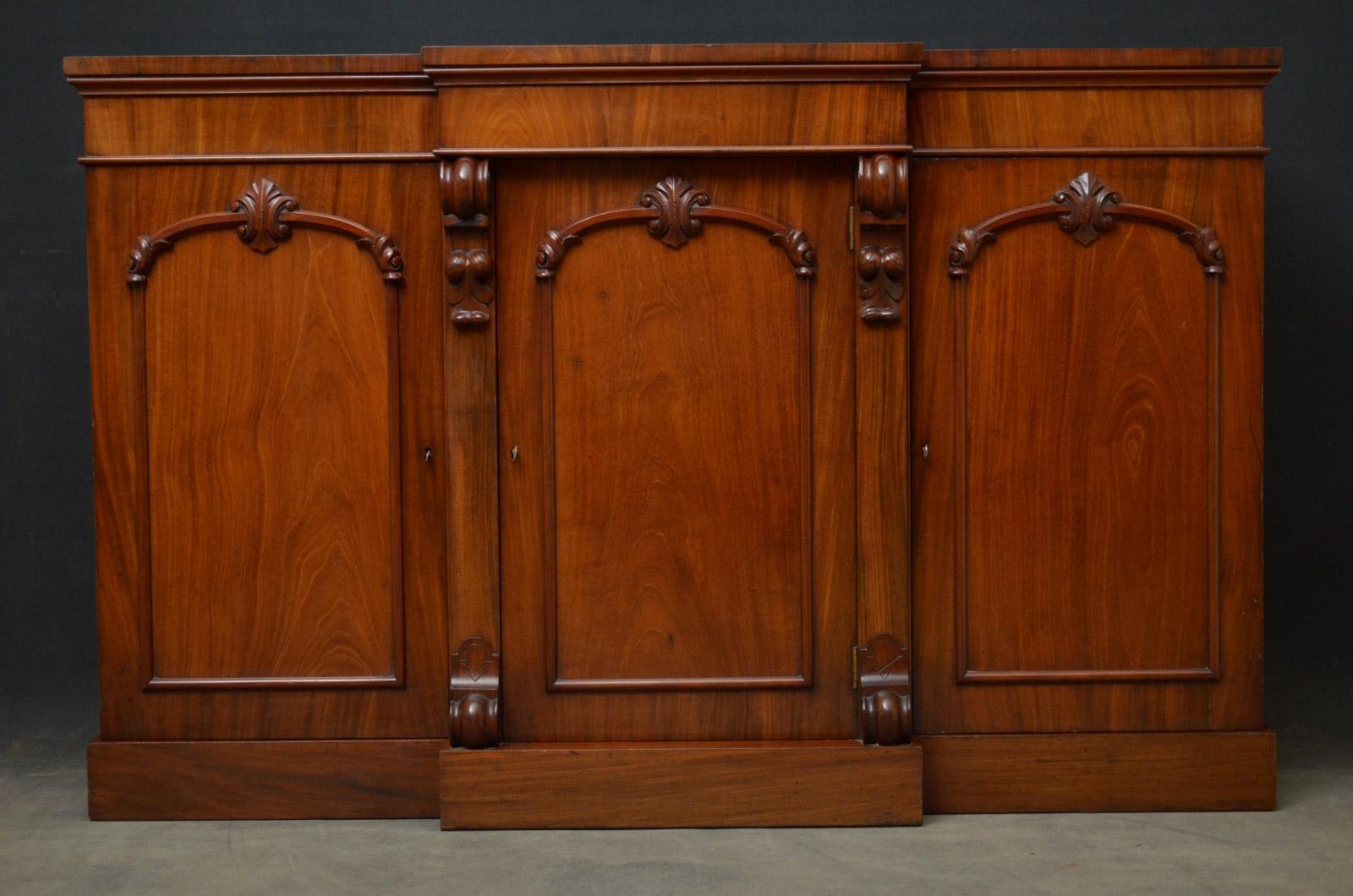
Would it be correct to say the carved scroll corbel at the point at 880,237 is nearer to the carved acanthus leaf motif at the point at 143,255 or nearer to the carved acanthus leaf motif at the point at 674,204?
the carved acanthus leaf motif at the point at 674,204

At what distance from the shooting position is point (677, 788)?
3080 mm

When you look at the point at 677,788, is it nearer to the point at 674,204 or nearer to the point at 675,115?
the point at 674,204

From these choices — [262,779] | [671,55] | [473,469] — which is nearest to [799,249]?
[671,55]

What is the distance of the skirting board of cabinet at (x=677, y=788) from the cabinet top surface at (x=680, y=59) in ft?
5.50

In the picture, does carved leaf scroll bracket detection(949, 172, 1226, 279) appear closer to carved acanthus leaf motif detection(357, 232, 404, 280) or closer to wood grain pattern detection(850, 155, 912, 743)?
wood grain pattern detection(850, 155, 912, 743)

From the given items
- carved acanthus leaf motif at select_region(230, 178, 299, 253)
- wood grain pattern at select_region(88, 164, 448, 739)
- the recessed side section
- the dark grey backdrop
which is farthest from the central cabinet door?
the dark grey backdrop

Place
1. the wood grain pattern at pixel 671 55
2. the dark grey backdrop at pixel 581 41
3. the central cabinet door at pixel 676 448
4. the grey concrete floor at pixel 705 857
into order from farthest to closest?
the dark grey backdrop at pixel 581 41, the central cabinet door at pixel 676 448, the wood grain pattern at pixel 671 55, the grey concrete floor at pixel 705 857

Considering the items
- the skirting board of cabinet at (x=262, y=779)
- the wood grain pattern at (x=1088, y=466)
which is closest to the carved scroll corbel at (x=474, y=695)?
the skirting board of cabinet at (x=262, y=779)

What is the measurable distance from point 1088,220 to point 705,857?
71.3 inches

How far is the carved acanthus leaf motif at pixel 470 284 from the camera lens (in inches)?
121

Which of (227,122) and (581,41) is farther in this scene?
(581,41)

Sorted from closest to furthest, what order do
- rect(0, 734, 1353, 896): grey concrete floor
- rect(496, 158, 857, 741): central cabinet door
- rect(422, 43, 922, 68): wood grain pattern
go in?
rect(0, 734, 1353, 896): grey concrete floor, rect(422, 43, 922, 68): wood grain pattern, rect(496, 158, 857, 741): central cabinet door

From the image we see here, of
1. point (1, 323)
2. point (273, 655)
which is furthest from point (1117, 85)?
point (1, 323)

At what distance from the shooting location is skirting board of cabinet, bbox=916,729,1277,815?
124 inches
